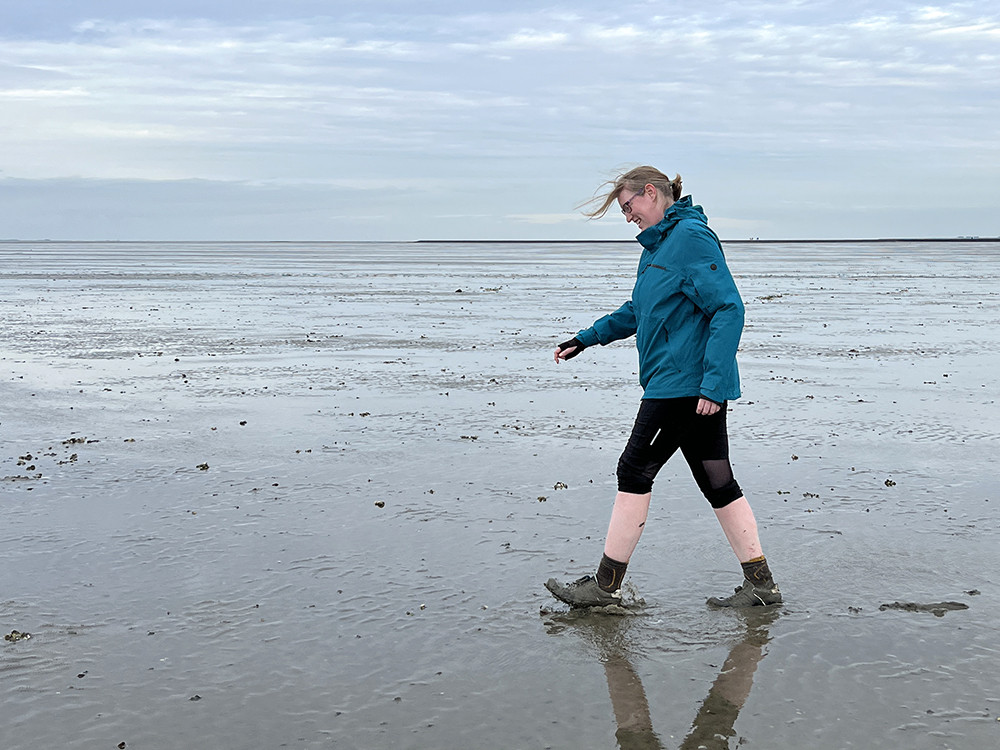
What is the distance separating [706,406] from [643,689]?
1.25m

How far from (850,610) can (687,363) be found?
1400mm

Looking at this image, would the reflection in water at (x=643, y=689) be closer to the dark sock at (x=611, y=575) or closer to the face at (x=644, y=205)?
the dark sock at (x=611, y=575)

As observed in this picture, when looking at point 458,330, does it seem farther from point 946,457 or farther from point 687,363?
point 687,363

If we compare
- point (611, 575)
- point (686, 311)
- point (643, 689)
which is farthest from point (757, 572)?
point (686, 311)

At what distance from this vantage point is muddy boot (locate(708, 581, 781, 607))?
5172 millimetres

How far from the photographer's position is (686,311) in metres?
4.93

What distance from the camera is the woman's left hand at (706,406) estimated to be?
4812mm

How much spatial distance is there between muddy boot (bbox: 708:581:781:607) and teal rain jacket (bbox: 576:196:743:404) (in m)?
0.96

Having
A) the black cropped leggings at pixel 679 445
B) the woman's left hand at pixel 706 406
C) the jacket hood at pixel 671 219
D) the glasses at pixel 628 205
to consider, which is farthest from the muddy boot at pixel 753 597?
the glasses at pixel 628 205

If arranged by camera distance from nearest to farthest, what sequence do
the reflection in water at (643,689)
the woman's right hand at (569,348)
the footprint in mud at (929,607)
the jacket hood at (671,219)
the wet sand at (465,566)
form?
the reflection in water at (643,689)
the wet sand at (465,566)
the jacket hood at (671,219)
the footprint in mud at (929,607)
the woman's right hand at (569,348)

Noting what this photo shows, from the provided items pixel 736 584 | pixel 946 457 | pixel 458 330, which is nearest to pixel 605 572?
Answer: pixel 736 584

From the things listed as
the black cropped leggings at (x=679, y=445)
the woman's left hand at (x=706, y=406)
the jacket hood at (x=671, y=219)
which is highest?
the jacket hood at (x=671, y=219)

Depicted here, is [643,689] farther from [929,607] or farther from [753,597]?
[929,607]

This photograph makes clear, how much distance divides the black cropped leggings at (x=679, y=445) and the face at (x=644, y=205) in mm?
826
